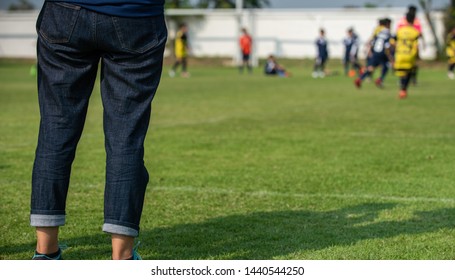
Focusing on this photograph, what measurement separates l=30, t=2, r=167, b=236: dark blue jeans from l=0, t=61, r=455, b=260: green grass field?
0.90 metres

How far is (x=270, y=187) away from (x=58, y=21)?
3.92 m

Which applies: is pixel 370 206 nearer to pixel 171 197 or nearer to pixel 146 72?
pixel 171 197

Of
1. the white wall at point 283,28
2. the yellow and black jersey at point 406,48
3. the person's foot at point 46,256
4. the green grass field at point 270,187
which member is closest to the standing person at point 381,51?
the yellow and black jersey at point 406,48

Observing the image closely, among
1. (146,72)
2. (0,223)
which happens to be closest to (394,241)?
(146,72)

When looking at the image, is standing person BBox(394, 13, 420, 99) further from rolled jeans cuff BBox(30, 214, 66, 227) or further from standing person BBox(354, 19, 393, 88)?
rolled jeans cuff BBox(30, 214, 66, 227)

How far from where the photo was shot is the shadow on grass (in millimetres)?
5324

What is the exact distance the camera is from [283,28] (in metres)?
56.0

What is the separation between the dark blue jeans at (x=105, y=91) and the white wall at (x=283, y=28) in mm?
47211

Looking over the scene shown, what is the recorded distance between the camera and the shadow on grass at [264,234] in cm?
532

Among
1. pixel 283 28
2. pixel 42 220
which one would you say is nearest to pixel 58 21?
pixel 42 220

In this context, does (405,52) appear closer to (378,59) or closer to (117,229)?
(378,59)

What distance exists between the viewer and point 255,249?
5.39 meters

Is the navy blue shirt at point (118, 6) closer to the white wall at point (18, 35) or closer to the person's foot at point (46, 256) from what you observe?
the person's foot at point (46, 256)

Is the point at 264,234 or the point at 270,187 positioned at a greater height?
the point at 264,234
